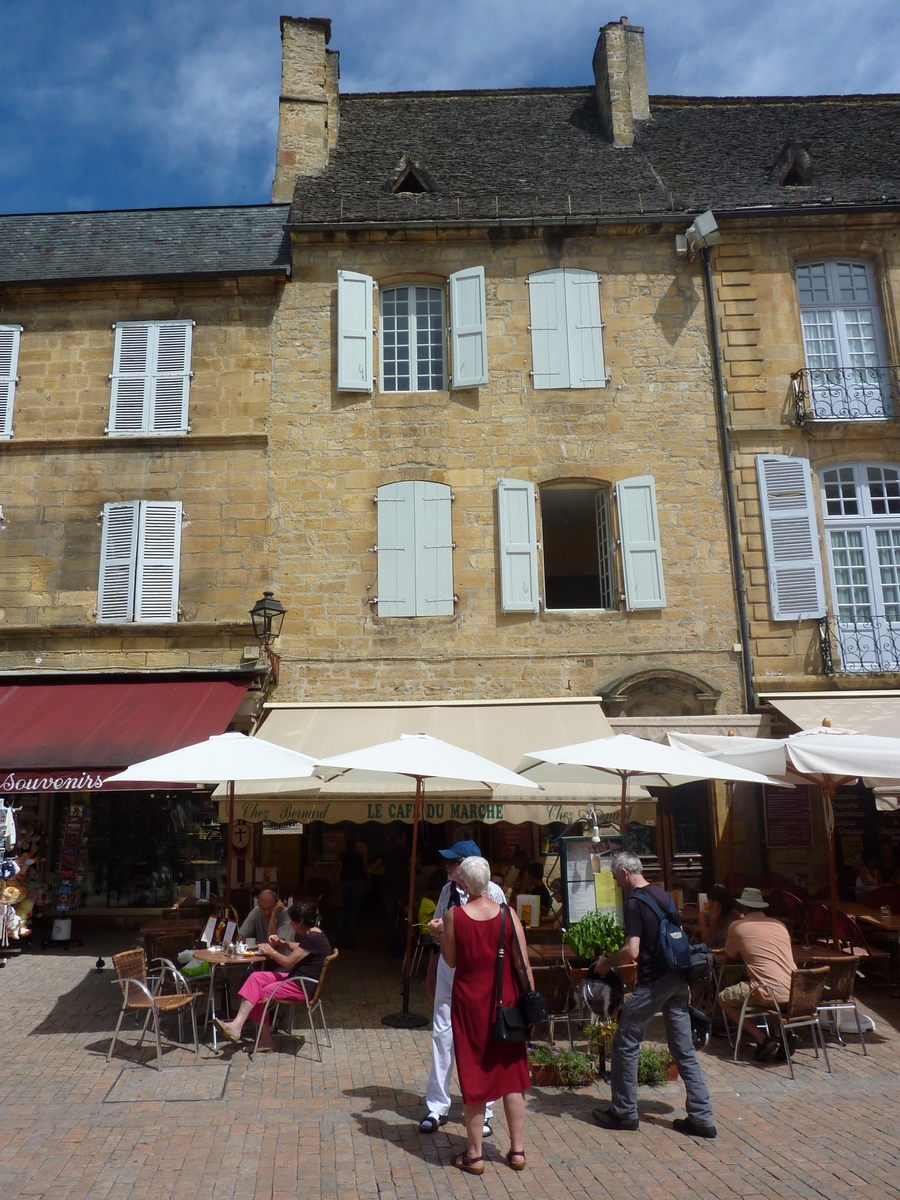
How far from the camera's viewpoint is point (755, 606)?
1131 cm

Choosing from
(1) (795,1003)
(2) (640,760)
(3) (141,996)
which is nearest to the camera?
(1) (795,1003)

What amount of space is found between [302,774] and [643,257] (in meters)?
9.04

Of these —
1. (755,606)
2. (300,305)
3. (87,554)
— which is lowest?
(755,606)

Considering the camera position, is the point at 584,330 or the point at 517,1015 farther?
the point at 584,330

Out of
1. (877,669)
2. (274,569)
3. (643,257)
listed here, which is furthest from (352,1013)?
(643,257)

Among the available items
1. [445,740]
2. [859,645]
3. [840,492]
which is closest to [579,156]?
[840,492]

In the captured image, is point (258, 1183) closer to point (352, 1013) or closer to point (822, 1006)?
point (352, 1013)

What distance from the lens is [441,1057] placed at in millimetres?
5121

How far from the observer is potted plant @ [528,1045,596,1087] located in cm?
577

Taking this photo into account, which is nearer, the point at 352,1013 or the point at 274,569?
the point at 352,1013

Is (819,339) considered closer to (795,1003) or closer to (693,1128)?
(795,1003)

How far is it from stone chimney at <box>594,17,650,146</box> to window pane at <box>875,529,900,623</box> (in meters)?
7.61

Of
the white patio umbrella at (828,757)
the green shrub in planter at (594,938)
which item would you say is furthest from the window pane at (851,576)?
the green shrub in planter at (594,938)

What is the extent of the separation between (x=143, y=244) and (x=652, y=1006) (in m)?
12.2
